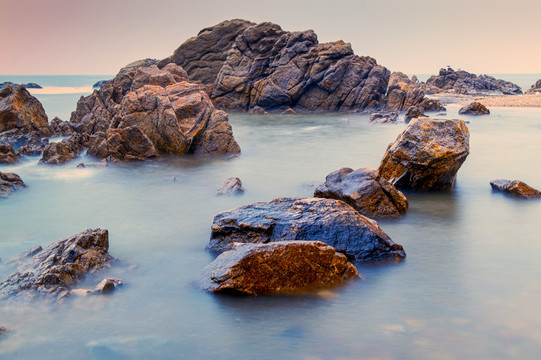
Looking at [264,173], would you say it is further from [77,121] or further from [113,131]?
[77,121]

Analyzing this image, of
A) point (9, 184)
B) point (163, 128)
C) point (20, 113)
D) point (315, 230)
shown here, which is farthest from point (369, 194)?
point (20, 113)

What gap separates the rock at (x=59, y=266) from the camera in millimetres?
6055

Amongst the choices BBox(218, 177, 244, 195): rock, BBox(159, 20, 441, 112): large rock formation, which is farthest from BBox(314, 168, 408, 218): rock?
BBox(159, 20, 441, 112): large rock formation

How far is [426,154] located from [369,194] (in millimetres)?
2269

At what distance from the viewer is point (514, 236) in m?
8.48

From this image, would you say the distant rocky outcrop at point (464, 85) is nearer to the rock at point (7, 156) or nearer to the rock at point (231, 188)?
the rock at point (7, 156)

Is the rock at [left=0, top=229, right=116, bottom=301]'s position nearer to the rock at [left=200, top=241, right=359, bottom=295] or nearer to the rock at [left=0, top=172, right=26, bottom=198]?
the rock at [left=200, top=241, right=359, bottom=295]

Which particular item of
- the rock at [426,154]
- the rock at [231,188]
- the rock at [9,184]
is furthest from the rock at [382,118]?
the rock at [9,184]

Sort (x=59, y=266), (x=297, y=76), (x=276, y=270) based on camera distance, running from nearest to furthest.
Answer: (x=276, y=270) → (x=59, y=266) → (x=297, y=76)

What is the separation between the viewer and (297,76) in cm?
3950

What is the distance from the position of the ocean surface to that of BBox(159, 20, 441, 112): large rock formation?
2621cm

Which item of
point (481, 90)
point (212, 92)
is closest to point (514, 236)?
point (212, 92)

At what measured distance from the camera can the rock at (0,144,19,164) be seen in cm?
1576

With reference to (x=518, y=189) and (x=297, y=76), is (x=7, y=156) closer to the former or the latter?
(x=518, y=189)
